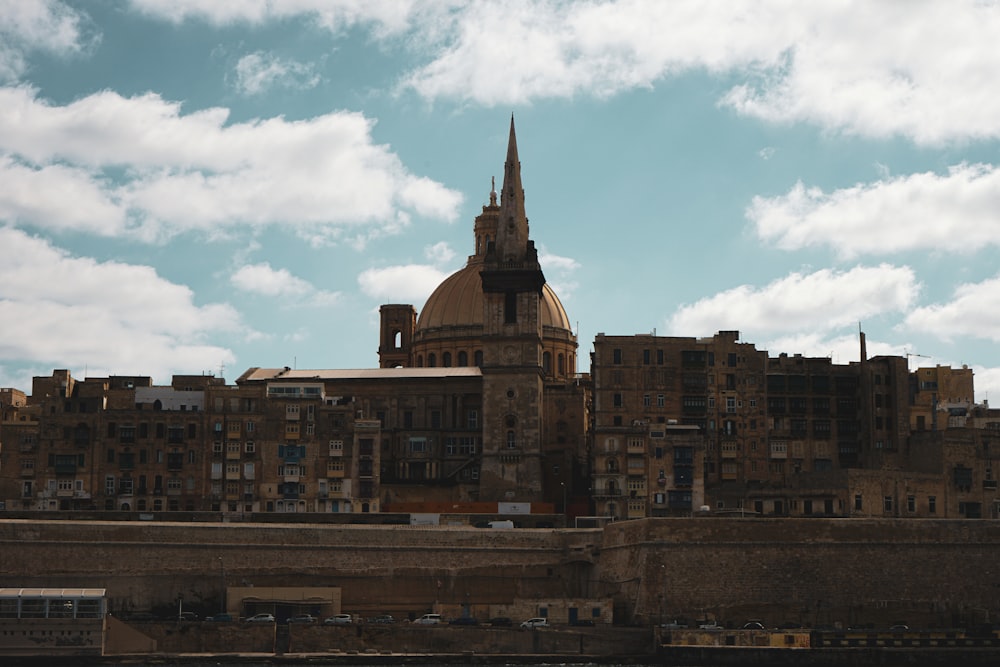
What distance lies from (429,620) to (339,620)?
376 centimetres

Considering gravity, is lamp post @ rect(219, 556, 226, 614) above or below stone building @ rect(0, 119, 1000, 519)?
below

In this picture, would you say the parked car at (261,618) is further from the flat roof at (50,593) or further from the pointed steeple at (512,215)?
the pointed steeple at (512,215)

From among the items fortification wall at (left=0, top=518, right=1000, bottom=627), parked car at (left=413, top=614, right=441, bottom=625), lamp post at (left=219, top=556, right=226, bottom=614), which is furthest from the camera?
lamp post at (left=219, top=556, right=226, bottom=614)

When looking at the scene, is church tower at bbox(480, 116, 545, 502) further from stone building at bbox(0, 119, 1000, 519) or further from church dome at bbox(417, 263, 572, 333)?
church dome at bbox(417, 263, 572, 333)

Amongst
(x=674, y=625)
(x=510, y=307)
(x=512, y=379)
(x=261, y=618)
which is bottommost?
(x=674, y=625)

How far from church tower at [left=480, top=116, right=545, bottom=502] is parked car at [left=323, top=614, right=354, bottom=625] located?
21.3 metres

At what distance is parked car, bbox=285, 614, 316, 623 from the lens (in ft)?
225

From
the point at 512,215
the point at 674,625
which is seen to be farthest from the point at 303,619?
the point at 512,215

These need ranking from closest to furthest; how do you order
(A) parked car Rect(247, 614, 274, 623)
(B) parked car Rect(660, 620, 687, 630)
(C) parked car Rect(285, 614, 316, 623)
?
(B) parked car Rect(660, 620, 687, 630), (A) parked car Rect(247, 614, 274, 623), (C) parked car Rect(285, 614, 316, 623)

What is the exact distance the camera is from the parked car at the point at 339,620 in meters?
67.7

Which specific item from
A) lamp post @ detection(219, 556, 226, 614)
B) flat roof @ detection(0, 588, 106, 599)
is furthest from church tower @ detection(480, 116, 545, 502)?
flat roof @ detection(0, 588, 106, 599)

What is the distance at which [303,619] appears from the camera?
69250 mm

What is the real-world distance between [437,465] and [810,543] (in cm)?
2882

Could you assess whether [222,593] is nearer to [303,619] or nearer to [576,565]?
[303,619]
